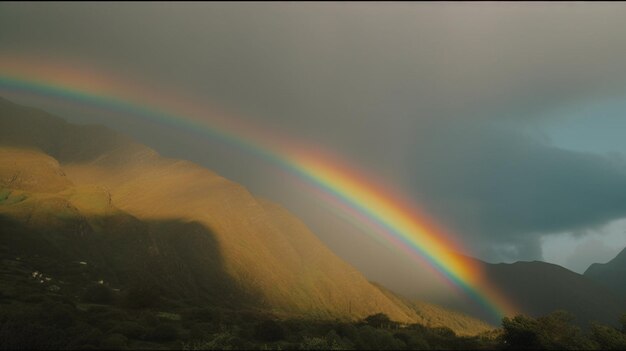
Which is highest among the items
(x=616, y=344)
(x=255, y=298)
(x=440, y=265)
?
(x=440, y=265)

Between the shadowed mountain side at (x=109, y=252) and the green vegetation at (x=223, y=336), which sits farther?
the shadowed mountain side at (x=109, y=252)

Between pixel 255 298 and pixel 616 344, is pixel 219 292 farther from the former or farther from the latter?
pixel 616 344

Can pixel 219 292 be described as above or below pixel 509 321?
below

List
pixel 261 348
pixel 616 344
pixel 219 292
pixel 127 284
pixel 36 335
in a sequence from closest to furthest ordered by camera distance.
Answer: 1. pixel 36 335
2. pixel 261 348
3. pixel 616 344
4. pixel 127 284
5. pixel 219 292

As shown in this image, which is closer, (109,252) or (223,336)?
(223,336)

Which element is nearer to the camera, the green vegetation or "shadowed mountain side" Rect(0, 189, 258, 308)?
the green vegetation

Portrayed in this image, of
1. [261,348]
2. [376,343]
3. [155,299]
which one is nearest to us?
[261,348]

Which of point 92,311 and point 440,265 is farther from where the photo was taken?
point 440,265

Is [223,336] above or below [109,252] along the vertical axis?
below

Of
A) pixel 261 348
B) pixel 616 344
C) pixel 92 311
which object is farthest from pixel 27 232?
pixel 616 344
